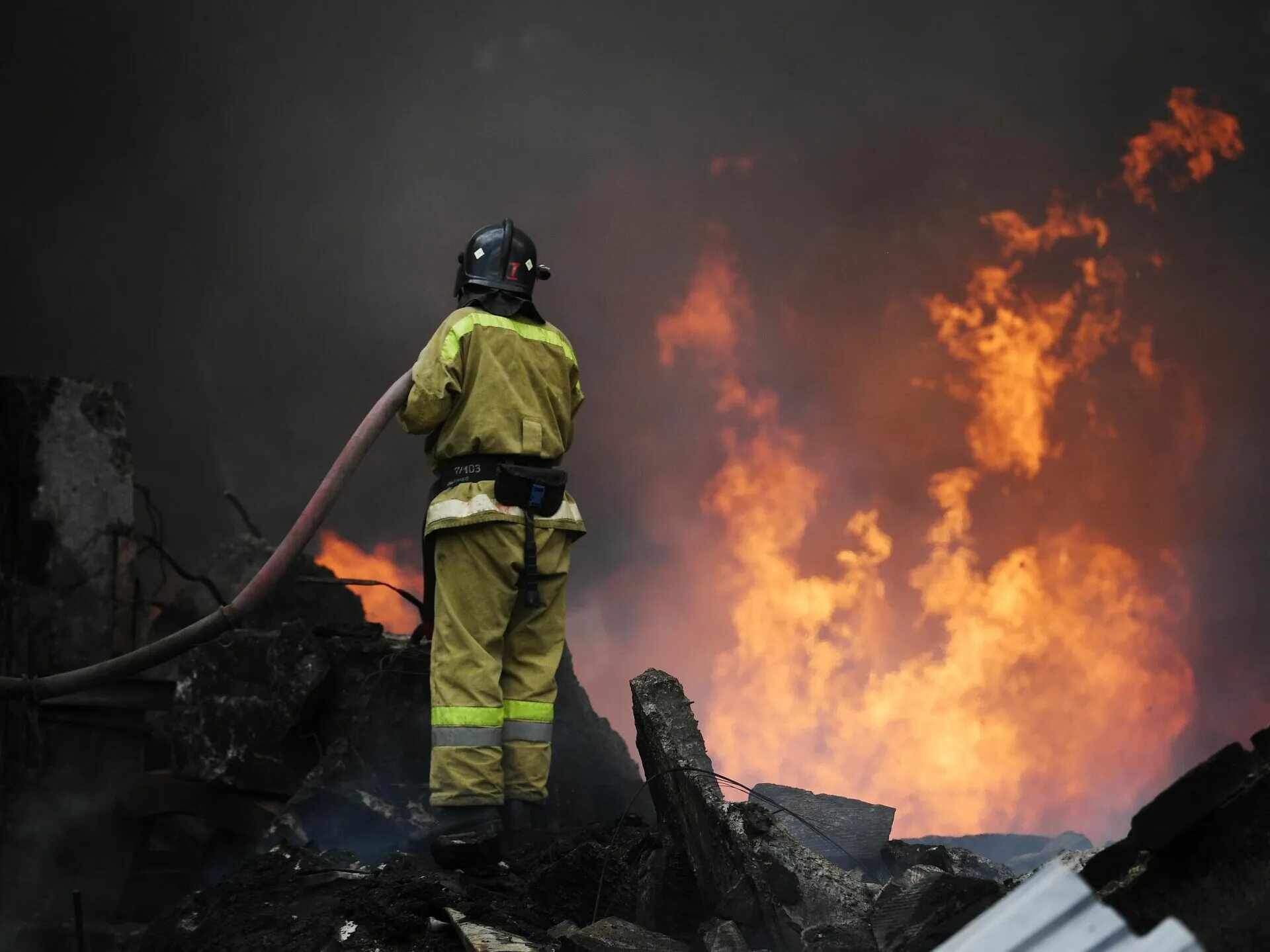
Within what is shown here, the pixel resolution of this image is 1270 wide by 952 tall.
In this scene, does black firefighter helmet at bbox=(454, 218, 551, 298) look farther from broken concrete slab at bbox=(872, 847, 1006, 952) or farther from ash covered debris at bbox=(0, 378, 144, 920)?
broken concrete slab at bbox=(872, 847, 1006, 952)

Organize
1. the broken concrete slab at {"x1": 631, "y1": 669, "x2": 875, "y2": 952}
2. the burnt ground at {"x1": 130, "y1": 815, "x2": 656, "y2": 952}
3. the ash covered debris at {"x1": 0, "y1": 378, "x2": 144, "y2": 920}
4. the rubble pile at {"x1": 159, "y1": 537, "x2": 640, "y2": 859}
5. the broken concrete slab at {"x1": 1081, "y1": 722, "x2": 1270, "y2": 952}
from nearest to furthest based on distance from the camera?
the broken concrete slab at {"x1": 1081, "y1": 722, "x2": 1270, "y2": 952}, the broken concrete slab at {"x1": 631, "y1": 669, "x2": 875, "y2": 952}, the burnt ground at {"x1": 130, "y1": 815, "x2": 656, "y2": 952}, the rubble pile at {"x1": 159, "y1": 537, "x2": 640, "y2": 859}, the ash covered debris at {"x1": 0, "y1": 378, "x2": 144, "y2": 920}

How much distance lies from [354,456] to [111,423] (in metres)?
2.40

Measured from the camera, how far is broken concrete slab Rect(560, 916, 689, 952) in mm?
2928

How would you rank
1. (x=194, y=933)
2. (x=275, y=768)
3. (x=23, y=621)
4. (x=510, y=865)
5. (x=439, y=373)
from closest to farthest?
(x=194, y=933) < (x=510, y=865) < (x=439, y=373) < (x=275, y=768) < (x=23, y=621)

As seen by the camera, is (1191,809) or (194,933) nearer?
(1191,809)

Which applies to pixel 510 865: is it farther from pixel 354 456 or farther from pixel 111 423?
pixel 111 423

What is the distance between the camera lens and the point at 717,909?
334cm

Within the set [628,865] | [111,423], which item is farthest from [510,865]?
[111,423]

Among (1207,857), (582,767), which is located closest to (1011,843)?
(582,767)

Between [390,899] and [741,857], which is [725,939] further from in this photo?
[390,899]

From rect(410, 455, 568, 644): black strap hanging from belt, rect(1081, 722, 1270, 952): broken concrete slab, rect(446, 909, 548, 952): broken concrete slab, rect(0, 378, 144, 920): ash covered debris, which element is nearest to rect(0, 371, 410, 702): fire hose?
rect(410, 455, 568, 644): black strap hanging from belt

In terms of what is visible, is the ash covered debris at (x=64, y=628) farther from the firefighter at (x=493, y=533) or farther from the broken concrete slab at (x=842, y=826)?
the broken concrete slab at (x=842, y=826)

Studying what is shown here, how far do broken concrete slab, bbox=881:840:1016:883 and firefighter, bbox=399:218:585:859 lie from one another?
59.7 inches

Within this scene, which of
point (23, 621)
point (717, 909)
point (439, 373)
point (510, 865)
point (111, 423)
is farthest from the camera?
point (111, 423)
